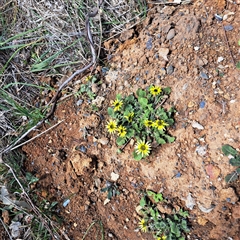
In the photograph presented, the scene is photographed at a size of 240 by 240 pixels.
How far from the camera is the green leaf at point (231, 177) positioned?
6.20ft

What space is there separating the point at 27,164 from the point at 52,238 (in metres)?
0.60

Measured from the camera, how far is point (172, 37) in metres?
2.26

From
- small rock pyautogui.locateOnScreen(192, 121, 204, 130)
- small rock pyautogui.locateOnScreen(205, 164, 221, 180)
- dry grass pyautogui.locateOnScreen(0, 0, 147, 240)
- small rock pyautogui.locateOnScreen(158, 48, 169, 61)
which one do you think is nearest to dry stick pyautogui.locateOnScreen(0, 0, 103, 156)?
dry grass pyautogui.locateOnScreen(0, 0, 147, 240)

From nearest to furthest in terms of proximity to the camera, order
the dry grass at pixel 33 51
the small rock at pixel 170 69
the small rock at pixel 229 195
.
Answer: the small rock at pixel 229 195 → the small rock at pixel 170 69 → the dry grass at pixel 33 51

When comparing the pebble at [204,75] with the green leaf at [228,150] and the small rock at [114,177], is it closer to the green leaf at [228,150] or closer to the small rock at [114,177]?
the green leaf at [228,150]

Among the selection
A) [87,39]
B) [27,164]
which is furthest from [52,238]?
[87,39]

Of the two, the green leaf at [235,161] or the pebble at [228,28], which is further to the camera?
the pebble at [228,28]

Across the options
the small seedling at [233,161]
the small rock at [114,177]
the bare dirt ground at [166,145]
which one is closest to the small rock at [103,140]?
the bare dirt ground at [166,145]

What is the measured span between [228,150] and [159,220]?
2.06 ft

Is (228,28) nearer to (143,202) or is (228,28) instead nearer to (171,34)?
(171,34)

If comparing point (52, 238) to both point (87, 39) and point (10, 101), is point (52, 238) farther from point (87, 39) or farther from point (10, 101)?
point (87, 39)

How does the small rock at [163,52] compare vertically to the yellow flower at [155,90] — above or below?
above

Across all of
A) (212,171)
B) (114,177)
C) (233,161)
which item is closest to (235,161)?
(233,161)

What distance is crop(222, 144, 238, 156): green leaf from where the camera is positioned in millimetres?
1894
